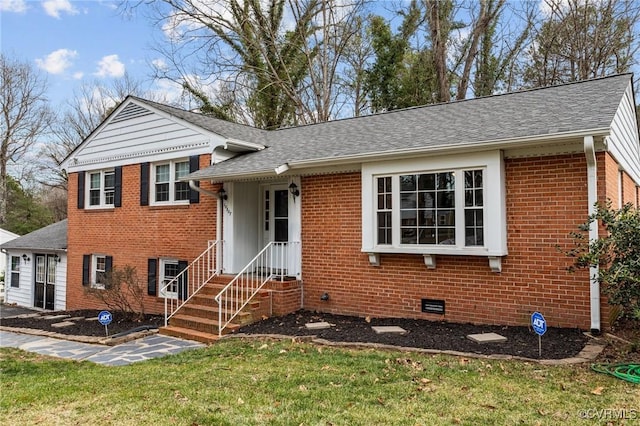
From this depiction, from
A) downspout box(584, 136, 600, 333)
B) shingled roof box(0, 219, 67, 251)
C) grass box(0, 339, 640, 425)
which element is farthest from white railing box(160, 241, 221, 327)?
downspout box(584, 136, 600, 333)

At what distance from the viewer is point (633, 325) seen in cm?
667

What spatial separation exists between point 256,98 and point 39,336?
16319 mm

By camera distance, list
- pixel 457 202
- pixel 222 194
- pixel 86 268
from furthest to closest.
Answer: pixel 86 268
pixel 222 194
pixel 457 202

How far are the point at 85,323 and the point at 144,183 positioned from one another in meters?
3.78

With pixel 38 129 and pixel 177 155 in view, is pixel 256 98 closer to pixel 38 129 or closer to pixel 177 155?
pixel 177 155

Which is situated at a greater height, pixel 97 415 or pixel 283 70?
pixel 283 70

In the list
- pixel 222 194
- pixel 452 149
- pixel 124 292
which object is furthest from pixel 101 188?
pixel 452 149

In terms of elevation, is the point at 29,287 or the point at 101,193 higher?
the point at 101,193

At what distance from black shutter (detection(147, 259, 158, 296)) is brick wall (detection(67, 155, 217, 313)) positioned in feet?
0.48

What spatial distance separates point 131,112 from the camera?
1217 cm

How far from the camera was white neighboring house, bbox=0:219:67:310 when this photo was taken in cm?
1520

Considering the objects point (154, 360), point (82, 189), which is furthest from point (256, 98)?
point (154, 360)

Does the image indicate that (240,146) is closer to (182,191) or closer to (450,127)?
(182,191)

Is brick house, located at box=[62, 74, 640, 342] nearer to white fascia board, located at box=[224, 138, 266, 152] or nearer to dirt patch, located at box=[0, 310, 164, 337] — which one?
white fascia board, located at box=[224, 138, 266, 152]
